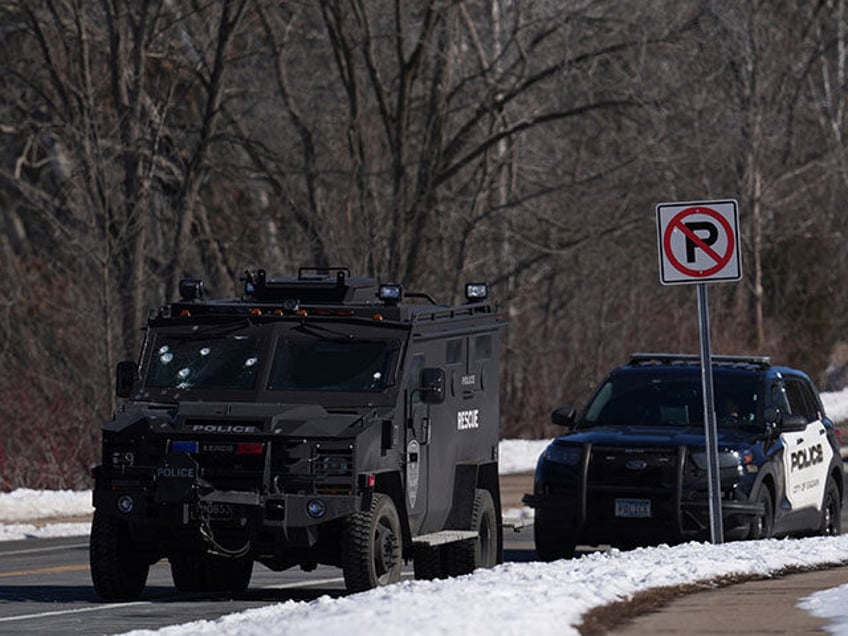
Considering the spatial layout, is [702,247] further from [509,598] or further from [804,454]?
[509,598]

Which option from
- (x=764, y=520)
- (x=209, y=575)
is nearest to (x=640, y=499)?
(x=764, y=520)

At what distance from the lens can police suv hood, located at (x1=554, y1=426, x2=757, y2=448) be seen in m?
17.3

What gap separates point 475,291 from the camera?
16.8m

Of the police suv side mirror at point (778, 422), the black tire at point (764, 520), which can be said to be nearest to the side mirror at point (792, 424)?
the police suv side mirror at point (778, 422)

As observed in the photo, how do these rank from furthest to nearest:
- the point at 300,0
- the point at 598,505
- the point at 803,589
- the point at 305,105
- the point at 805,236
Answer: the point at 805,236, the point at 305,105, the point at 300,0, the point at 598,505, the point at 803,589

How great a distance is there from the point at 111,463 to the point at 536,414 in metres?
24.8

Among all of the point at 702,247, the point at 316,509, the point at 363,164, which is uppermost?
the point at 363,164

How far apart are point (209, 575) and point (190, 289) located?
224 cm

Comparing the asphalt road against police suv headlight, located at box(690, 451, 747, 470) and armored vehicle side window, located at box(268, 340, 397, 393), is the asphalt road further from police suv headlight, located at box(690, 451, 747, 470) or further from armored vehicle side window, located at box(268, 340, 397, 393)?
police suv headlight, located at box(690, 451, 747, 470)

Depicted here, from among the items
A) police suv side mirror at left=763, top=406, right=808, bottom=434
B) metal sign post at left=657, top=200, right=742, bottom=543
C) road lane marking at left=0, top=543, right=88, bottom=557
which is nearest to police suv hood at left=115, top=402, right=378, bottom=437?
metal sign post at left=657, top=200, right=742, bottom=543

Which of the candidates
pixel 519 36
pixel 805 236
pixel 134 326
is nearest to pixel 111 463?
pixel 134 326

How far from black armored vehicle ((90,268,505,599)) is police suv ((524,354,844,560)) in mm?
1028

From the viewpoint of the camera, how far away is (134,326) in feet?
108

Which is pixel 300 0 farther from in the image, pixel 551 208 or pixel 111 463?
pixel 111 463
